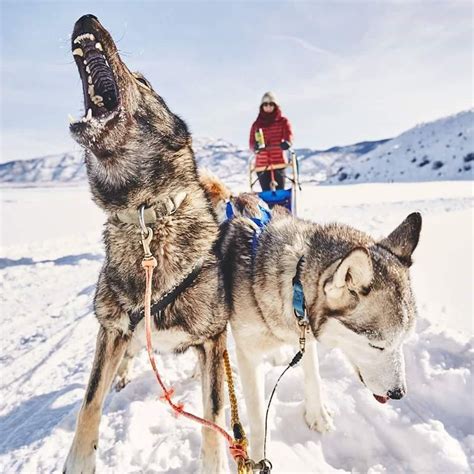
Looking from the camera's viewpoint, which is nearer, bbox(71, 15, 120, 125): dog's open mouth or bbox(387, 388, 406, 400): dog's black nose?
bbox(71, 15, 120, 125): dog's open mouth

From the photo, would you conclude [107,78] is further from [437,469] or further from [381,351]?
[437,469]

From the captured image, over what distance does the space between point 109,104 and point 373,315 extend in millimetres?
1702

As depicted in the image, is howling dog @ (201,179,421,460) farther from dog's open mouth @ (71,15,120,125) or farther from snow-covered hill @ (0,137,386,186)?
snow-covered hill @ (0,137,386,186)

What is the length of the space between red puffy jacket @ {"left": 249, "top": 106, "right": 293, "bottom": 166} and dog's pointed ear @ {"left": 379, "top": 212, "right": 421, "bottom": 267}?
4.21m

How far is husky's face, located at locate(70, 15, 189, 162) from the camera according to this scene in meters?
1.87

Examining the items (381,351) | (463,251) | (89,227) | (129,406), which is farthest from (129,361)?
(89,227)

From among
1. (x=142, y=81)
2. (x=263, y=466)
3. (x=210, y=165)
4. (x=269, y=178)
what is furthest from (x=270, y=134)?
(x=210, y=165)

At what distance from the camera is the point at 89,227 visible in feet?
35.1

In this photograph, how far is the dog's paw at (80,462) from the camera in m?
1.94

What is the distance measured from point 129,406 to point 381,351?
1.68 meters

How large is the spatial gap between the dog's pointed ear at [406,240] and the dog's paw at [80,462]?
A: 1876mm

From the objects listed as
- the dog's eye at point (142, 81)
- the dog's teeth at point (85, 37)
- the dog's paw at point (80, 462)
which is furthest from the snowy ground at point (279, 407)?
the dog's teeth at point (85, 37)

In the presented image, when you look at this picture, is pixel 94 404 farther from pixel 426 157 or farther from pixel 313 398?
pixel 426 157

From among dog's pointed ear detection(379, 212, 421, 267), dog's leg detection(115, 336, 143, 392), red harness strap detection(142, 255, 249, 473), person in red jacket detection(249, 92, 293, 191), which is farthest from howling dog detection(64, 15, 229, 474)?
person in red jacket detection(249, 92, 293, 191)
